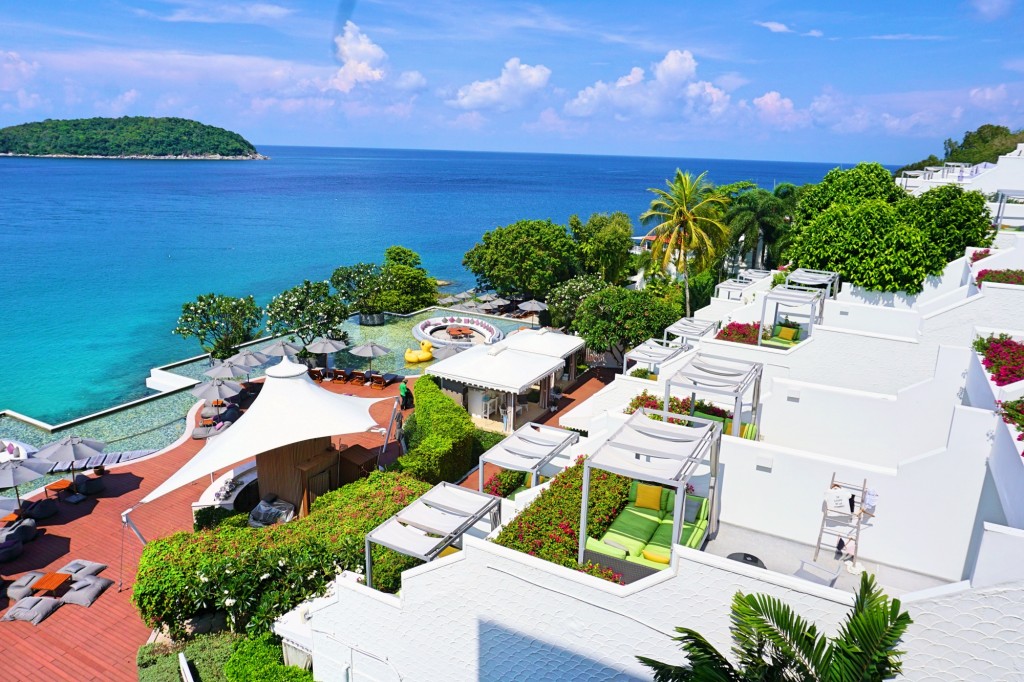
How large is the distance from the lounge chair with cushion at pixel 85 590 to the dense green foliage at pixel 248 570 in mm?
2595

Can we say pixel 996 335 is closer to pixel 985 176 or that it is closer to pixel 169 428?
pixel 985 176

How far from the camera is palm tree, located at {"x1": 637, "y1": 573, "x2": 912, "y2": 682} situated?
632 centimetres

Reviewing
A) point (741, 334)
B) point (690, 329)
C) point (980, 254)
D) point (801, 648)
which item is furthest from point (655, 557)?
point (980, 254)

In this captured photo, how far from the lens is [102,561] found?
1499 cm

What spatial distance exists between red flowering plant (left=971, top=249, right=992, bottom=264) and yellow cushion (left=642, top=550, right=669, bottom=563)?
17686mm

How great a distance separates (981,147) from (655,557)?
75.9 metres

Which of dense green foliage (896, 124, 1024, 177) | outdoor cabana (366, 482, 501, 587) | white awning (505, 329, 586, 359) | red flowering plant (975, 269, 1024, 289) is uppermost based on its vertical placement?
dense green foliage (896, 124, 1024, 177)

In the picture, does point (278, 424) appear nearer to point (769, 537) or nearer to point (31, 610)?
point (31, 610)

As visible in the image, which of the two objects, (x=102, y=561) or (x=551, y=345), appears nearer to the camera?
(x=102, y=561)

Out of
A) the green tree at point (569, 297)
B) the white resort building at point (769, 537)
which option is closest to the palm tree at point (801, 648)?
the white resort building at point (769, 537)

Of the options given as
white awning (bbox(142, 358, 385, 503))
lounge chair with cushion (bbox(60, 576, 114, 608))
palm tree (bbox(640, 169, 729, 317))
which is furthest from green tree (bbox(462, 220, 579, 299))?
lounge chair with cushion (bbox(60, 576, 114, 608))

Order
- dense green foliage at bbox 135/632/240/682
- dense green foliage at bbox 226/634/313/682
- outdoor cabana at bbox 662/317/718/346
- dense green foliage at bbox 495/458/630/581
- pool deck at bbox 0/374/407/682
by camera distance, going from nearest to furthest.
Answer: dense green foliage at bbox 495/458/630/581 → dense green foliage at bbox 226/634/313/682 → dense green foliage at bbox 135/632/240/682 → pool deck at bbox 0/374/407/682 → outdoor cabana at bbox 662/317/718/346

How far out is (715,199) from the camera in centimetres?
2995

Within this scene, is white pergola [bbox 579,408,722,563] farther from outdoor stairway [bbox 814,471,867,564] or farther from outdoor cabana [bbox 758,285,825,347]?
outdoor cabana [bbox 758,285,825,347]
